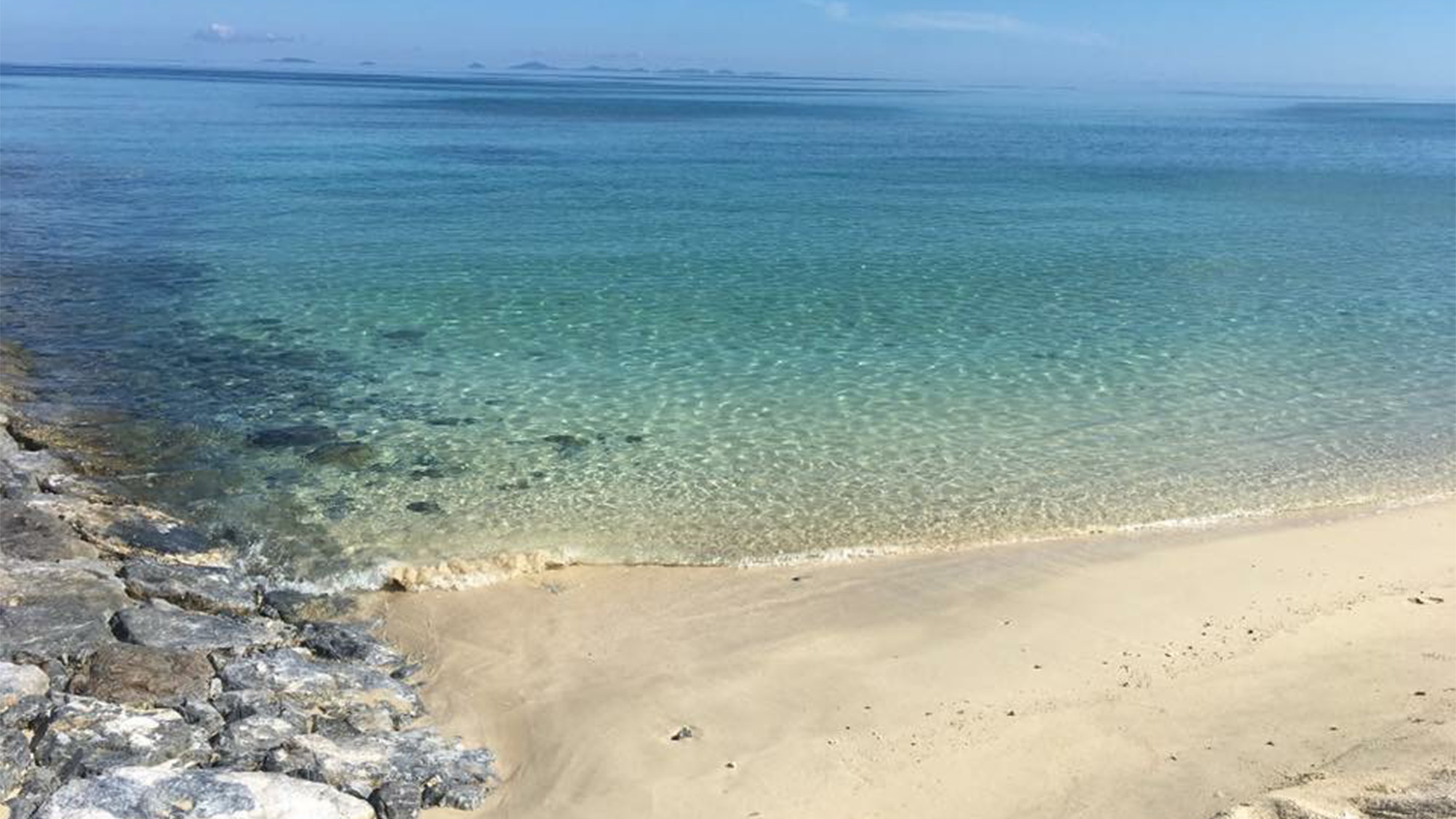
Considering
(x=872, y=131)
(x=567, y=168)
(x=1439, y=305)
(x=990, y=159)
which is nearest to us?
(x=1439, y=305)

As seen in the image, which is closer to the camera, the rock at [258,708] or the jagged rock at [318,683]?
the rock at [258,708]

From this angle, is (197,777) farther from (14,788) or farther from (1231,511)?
(1231,511)

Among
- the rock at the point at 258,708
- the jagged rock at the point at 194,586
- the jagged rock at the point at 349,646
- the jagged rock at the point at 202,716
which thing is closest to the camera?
the jagged rock at the point at 202,716

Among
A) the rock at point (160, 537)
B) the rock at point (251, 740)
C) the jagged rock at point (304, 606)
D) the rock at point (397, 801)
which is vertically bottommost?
the jagged rock at point (304, 606)

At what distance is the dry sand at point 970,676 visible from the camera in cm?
737

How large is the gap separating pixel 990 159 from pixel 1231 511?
1644 inches

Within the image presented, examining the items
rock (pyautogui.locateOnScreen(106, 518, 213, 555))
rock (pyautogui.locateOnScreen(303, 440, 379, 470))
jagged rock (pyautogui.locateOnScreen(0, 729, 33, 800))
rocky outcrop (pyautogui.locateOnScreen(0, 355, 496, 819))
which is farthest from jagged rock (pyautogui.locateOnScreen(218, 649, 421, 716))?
rock (pyautogui.locateOnScreen(303, 440, 379, 470))

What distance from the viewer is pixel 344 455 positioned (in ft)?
45.0

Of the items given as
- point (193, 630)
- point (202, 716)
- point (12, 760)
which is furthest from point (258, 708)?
point (193, 630)

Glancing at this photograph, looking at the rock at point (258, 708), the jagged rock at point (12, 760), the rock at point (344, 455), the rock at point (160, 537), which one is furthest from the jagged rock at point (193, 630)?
the rock at point (344, 455)

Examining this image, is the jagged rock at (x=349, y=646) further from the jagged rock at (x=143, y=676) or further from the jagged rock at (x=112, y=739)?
the jagged rock at (x=112, y=739)

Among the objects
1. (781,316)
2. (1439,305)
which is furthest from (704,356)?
(1439,305)

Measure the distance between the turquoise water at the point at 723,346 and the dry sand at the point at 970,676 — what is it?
1.01 metres

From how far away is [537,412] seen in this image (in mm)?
15406
